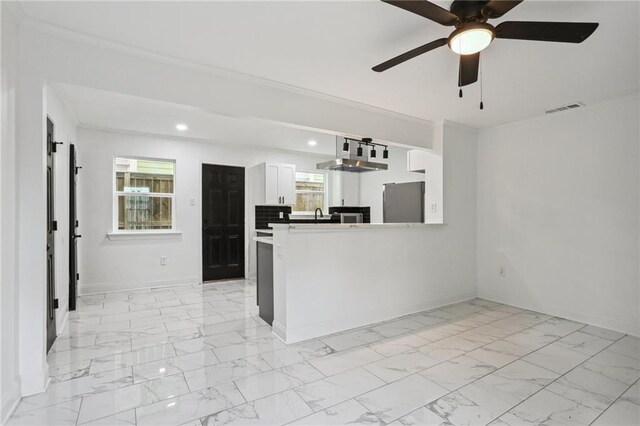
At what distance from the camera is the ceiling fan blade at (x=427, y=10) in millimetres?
1542

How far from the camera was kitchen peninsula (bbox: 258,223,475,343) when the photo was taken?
3123mm

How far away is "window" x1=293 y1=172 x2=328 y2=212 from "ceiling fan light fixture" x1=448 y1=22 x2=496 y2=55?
504cm

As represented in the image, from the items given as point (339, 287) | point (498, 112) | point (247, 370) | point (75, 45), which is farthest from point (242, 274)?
point (498, 112)

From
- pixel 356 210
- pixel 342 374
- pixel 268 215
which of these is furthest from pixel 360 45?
pixel 356 210

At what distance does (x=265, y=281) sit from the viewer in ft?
12.0

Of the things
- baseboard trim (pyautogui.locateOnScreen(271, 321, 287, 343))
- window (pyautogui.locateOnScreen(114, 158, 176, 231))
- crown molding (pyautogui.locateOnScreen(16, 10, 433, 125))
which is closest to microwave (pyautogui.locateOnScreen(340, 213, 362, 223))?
crown molding (pyautogui.locateOnScreen(16, 10, 433, 125))

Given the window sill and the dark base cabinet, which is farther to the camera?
the window sill

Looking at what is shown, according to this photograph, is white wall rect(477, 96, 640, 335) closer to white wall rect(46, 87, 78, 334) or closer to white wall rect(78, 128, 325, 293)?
white wall rect(78, 128, 325, 293)

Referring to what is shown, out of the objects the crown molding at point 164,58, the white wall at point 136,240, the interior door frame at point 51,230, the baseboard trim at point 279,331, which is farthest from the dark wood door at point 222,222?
the crown molding at point 164,58

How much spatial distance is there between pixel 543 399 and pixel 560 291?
232 cm

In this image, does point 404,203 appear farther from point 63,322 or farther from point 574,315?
point 63,322

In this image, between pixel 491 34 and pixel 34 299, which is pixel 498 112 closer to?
pixel 491 34

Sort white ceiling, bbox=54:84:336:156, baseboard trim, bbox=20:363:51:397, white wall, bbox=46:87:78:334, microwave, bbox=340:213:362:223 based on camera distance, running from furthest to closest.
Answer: microwave, bbox=340:213:362:223 < white ceiling, bbox=54:84:336:156 < white wall, bbox=46:87:78:334 < baseboard trim, bbox=20:363:51:397

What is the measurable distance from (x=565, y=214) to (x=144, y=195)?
6078 mm
